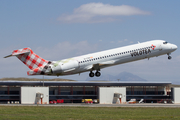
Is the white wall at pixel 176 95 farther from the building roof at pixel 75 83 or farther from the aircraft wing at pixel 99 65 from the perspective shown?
the aircraft wing at pixel 99 65

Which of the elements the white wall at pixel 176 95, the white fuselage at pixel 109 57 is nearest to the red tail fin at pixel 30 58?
the white fuselage at pixel 109 57

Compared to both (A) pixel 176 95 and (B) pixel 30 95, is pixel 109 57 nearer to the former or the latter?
(B) pixel 30 95

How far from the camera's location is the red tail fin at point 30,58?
5376 centimetres

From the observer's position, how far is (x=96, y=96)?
109125 mm

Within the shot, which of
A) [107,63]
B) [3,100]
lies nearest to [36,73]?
[107,63]

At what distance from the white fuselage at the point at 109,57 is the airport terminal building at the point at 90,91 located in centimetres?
3841

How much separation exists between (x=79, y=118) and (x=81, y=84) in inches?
2721

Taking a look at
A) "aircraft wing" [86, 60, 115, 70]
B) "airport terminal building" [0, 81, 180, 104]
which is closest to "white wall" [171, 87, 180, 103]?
"airport terminal building" [0, 81, 180, 104]

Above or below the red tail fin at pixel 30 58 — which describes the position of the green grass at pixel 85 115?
below

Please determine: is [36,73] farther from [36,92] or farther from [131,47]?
[36,92]

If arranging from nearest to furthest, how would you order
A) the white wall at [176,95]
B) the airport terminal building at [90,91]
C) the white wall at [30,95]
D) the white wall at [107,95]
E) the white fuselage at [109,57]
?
1. the white fuselage at [109,57]
2. the white wall at [30,95]
3. the white wall at [107,95]
4. the airport terminal building at [90,91]
5. the white wall at [176,95]

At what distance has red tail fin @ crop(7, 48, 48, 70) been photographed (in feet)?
176

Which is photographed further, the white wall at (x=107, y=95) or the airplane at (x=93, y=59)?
the white wall at (x=107, y=95)

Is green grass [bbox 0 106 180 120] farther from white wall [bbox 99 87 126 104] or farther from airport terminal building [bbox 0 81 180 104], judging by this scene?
airport terminal building [bbox 0 81 180 104]
